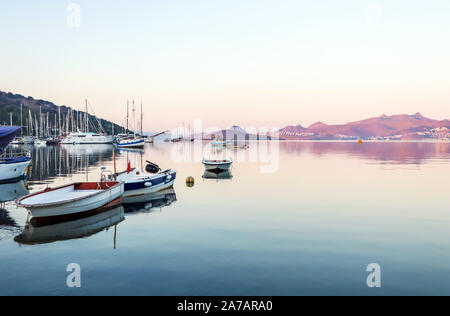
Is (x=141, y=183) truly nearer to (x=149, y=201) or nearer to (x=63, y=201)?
(x=149, y=201)

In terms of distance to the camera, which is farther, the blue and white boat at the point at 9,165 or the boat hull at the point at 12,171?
the blue and white boat at the point at 9,165

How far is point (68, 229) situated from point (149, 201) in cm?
950

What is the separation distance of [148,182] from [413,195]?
2293 centimetres

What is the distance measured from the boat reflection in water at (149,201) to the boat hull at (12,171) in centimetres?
1752

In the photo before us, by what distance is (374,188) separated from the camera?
34.1 meters

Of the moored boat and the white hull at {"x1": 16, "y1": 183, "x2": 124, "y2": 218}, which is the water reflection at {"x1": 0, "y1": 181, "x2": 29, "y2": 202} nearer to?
the white hull at {"x1": 16, "y1": 183, "x2": 124, "y2": 218}

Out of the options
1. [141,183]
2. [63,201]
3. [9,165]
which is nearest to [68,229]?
[63,201]

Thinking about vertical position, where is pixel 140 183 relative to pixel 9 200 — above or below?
above

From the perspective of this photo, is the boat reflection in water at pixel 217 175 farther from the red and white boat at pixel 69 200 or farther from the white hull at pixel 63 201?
the white hull at pixel 63 201

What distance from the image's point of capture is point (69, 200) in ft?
65.3

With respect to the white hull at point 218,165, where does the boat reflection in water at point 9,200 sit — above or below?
below

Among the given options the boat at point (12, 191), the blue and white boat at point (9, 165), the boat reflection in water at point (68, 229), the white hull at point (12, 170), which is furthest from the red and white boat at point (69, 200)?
the blue and white boat at point (9, 165)

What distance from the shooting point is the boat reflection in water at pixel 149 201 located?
25269 mm
